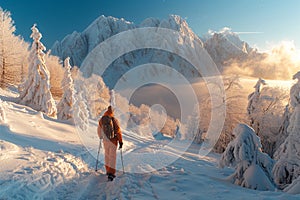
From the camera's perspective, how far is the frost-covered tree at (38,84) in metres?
15.8

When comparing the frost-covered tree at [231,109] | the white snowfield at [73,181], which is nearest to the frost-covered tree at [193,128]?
the frost-covered tree at [231,109]

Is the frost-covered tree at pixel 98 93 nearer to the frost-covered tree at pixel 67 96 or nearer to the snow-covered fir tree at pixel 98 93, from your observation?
the snow-covered fir tree at pixel 98 93

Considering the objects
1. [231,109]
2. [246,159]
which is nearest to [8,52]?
[246,159]

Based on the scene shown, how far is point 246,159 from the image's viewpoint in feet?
25.4

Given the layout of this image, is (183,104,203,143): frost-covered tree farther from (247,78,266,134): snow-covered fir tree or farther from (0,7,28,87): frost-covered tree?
(0,7,28,87): frost-covered tree

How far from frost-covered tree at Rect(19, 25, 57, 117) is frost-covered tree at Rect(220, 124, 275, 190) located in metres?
13.4

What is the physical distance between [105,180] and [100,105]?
118ft

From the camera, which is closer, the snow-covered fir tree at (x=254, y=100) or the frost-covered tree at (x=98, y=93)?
the snow-covered fir tree at (x=254, y=100)

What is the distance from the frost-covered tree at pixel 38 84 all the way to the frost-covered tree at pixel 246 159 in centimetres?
1335

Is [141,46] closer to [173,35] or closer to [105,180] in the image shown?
[173,35]

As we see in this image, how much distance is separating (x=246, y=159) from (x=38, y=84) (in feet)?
49.8

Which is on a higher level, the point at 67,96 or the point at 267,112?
the point at 267,112

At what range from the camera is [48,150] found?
7738 millimetres

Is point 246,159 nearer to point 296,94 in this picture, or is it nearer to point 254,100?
point 296,94
